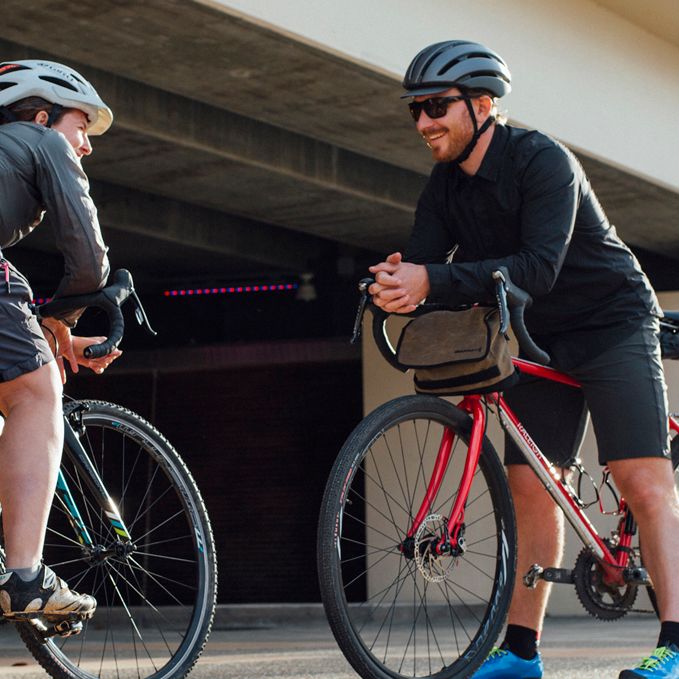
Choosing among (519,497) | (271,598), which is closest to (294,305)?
(271,598)

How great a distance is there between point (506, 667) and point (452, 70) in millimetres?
1690

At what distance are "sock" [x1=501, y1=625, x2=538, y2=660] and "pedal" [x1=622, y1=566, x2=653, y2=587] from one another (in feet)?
1.34

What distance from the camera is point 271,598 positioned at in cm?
1702

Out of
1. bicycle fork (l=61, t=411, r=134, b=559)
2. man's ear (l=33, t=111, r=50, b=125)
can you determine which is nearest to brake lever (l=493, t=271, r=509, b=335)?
bicycle fork (l=61, t=411, r=134, b=559)

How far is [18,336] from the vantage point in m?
2.97

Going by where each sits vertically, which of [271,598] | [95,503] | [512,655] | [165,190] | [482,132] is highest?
[165,190]

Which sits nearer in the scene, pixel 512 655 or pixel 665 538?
pixel 665 538

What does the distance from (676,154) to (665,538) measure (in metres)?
7.40

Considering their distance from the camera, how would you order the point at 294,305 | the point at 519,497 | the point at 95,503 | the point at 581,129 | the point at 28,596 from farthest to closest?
the point at 294,305, the point at 581,129, the point at 519,497, the point at 95,503, the point at 28,596

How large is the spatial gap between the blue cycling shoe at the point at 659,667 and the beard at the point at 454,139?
4.77 feet

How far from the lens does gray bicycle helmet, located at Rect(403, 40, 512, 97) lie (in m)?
3.60

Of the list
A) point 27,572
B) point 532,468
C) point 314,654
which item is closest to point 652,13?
point 314,654

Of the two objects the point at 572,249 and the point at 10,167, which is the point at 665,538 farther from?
the point at 10,167

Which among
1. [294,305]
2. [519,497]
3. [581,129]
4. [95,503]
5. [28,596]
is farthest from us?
[294,305]
